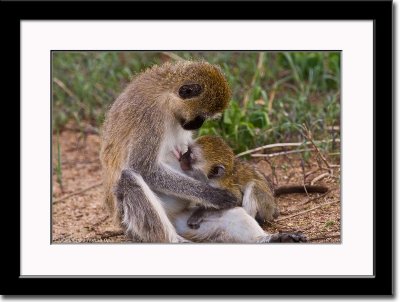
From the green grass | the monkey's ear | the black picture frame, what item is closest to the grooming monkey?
the monkey's ear

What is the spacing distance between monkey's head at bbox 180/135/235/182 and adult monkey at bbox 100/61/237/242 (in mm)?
103

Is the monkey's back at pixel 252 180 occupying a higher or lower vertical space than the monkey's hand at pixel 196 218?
higher

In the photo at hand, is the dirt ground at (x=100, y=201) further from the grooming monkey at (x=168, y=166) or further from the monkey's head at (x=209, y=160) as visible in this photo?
the monkey's head at (x=209, y=160)

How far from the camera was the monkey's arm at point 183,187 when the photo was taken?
23.0ft

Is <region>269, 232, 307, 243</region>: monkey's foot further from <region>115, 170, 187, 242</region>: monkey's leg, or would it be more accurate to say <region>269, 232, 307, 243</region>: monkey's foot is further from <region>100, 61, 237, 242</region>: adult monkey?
<region>115, 170, 187, 242</region>: monkey's leg

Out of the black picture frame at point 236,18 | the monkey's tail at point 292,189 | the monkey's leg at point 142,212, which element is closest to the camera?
the black picture frame at point 236,18

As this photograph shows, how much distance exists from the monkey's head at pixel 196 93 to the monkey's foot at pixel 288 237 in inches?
44.7

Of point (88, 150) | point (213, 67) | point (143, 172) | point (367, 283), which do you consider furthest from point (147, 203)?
point (88, 150)

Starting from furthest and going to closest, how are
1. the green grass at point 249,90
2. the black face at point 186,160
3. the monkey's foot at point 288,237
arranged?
1. the green grass at point 249,90
2. the black face at point 186,160
3. the monkey's foot at point 288,237

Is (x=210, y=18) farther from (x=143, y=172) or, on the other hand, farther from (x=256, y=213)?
(x=256, y=213)

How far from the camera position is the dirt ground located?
7129 mm

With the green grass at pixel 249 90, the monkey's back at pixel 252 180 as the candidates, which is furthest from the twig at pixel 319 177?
the monkey's back at pixel 252 180

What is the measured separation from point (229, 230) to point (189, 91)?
1.19 metres

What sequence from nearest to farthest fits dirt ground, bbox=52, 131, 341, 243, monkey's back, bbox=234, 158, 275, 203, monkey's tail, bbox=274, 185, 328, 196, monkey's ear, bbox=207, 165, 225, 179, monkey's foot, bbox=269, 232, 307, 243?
monkey's foot, bbox=269, 232, 307, 243
dirt ground, bbox=52, 131, 341, 243
monkey's ear, bbox=207, 165, 225, 179
monkey's back, bbox=234, 158, 275, 203
monkey's tail, bbox=274, 185, 328, 196
